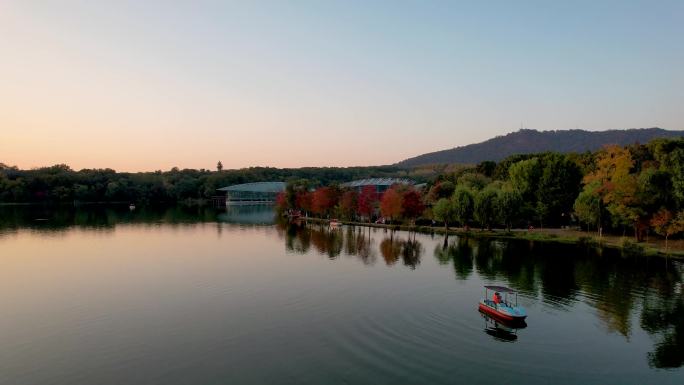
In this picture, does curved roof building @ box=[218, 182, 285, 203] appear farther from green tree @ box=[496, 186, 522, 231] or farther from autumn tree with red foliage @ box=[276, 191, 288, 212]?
green tree @ box=[496, 186, 522, 231]

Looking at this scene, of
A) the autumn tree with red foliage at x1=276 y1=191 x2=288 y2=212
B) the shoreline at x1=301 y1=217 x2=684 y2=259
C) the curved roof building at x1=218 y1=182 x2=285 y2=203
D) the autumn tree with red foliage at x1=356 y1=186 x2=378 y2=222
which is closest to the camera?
the shoreline at x1=301 y1=217 x2=684 y2=259

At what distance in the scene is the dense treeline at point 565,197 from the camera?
54344 millimetres

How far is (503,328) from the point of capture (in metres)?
27.6

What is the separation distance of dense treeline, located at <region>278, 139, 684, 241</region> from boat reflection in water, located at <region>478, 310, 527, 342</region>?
33.1m

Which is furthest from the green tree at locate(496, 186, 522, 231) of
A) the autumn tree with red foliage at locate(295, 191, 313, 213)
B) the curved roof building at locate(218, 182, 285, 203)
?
the curved roof building at locate(218, 182, 285, 203)

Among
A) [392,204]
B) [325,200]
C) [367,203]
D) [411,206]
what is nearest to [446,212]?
[411,206]

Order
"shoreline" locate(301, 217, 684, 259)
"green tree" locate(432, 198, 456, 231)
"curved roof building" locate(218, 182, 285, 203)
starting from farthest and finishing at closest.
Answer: "curved roof building" locate(218, 182, 285, 203)
"green tree" locate(432, 198, 456, 231)
"shoreline" locate(301, 217, 684, 259)

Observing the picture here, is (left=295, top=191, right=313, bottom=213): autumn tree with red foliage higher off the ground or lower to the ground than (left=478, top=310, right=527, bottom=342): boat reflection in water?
higher

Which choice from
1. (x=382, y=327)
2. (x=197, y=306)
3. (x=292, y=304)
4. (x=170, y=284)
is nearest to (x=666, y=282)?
(x=382, y=327)

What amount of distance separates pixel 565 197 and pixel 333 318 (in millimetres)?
54763

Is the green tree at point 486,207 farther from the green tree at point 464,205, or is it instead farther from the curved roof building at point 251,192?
the curved roof building at point 251,192

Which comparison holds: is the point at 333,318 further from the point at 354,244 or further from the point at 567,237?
the point at 567,237

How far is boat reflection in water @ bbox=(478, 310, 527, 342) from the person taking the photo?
2614 cm

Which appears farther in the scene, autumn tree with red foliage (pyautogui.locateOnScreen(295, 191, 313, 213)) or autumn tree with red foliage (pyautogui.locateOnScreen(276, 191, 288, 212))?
autumn tree with red foliage (pyautogui.locateOnScreen(276, 191, 288, 212))
